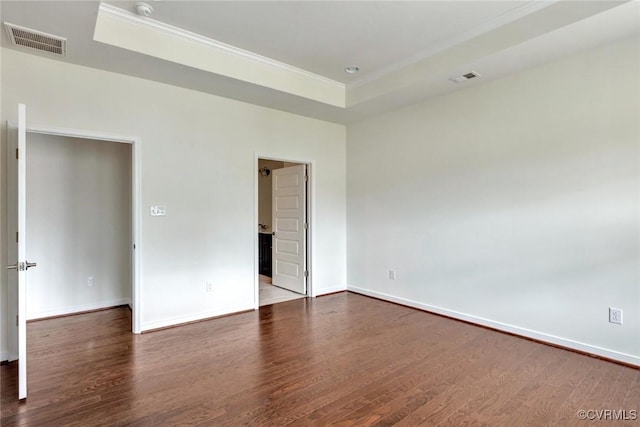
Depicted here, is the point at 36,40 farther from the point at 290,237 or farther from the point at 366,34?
the point at 290,237

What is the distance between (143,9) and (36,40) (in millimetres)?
933

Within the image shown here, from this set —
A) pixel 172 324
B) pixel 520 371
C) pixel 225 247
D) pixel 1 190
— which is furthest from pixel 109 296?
pixel 520 371

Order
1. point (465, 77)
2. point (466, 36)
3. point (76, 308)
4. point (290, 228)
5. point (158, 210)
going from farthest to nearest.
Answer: point (290, 228), point (76, 308), point (158, 210), point (465, 77), point (466, 36)

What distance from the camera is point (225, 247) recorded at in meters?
4.24

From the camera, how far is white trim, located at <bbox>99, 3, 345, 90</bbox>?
9.28 feet

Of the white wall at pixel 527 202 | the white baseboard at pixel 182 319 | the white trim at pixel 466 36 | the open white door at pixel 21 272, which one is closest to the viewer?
the open white door at pixel 21 272

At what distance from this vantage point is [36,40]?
9.16 feet

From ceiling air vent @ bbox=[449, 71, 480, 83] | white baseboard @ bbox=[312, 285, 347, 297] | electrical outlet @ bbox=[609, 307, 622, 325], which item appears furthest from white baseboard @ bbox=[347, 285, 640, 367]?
ceiling air vent @ bbox=[449, 71, 480, 83]

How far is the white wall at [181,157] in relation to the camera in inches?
125

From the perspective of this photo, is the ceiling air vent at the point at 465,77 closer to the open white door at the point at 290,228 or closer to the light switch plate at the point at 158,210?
the open white door at the point at 290,228

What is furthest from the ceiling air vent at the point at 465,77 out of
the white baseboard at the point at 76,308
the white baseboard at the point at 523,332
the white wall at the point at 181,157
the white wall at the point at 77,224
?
the white baseboard at the point at 76,308

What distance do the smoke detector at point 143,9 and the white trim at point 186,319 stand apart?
9.73 feet

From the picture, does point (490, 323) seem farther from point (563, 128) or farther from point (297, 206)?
point (297, 206)

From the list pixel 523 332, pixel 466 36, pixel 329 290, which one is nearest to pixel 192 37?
pixel 466 36
